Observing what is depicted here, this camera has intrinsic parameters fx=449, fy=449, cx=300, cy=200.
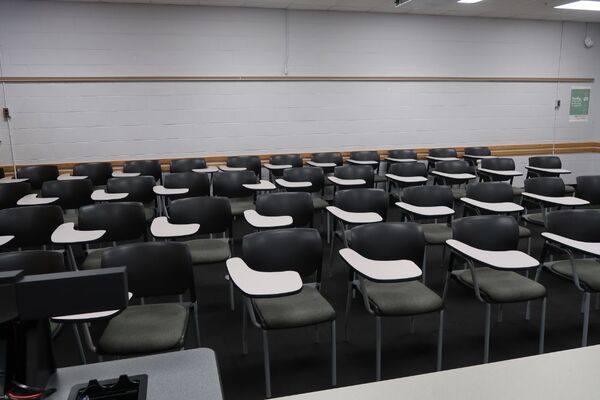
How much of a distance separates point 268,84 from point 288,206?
332 centimetres

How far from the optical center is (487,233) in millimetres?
3057

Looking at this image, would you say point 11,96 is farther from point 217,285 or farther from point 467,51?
point 467,51

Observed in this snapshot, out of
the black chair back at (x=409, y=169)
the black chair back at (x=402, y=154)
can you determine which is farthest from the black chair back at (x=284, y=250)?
the black chair back at (x=402, y=154)

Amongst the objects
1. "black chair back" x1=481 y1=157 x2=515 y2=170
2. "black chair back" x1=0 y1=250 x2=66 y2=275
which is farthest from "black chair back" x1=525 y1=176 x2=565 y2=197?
"black chair back" x1=0 y1=250 x2=66 y2=275

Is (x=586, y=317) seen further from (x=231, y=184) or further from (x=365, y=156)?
(x=365, y=156)

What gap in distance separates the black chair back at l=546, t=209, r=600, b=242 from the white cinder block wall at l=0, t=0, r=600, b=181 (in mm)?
4057

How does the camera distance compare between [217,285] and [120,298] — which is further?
[217,285]

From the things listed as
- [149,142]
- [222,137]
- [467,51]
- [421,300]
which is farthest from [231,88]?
[421,300]

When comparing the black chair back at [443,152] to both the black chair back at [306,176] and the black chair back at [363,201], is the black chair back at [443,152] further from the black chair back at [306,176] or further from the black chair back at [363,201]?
the black chair back at [363,201]

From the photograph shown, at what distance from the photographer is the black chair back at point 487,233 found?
3.04m

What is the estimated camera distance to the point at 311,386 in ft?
8.29

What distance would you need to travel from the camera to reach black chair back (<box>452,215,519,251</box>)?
3.04 meters

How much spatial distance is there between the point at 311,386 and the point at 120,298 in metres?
1.85

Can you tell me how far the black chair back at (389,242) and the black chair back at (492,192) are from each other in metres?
1.64
